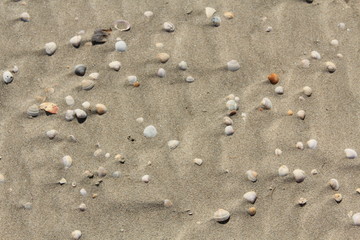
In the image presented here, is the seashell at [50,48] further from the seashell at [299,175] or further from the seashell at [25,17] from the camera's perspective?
the seashell at [299,175]

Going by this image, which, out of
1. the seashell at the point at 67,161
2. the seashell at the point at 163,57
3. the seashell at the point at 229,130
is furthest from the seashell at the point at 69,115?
the seashell at the point at 229,130

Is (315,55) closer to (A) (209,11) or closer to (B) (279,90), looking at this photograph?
(B) (279,90)

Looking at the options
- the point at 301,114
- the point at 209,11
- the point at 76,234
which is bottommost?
the point at 76,234

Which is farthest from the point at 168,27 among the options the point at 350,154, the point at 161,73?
the point at 350,154

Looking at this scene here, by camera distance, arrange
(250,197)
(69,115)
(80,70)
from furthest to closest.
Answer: (80,70), (69,115), (250,197)

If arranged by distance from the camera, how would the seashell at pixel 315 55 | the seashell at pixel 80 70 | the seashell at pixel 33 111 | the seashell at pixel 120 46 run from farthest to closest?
the seashell at pixel 315 55, the seashell at pixel 120 46, the seashell at pixel 80 70, the seashell at pixel 33 111

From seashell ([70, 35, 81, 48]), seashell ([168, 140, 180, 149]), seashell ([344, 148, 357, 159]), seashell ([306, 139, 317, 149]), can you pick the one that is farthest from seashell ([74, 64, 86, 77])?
seashell ([344, 148, 357, 159])

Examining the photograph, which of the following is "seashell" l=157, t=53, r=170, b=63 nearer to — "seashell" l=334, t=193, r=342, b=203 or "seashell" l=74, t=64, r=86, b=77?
"seashell" l=74, t=64, r=86, b=77

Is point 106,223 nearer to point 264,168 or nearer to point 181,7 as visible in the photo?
point 264,168
